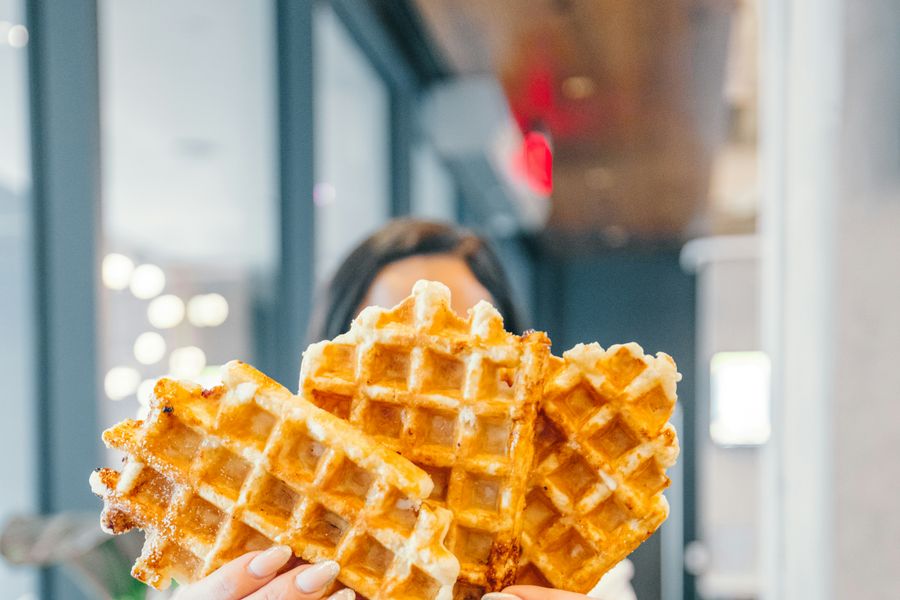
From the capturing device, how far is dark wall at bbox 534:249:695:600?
38.0ft

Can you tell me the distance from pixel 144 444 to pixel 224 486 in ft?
0.35

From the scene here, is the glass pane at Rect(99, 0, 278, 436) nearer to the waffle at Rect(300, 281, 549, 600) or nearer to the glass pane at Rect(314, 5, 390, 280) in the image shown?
the glass pane at Rect(314, 5, 390, 280)

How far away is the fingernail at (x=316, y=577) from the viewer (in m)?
0.81

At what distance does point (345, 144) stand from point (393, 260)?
2.40 meters

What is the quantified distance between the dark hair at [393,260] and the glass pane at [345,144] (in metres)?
1.35

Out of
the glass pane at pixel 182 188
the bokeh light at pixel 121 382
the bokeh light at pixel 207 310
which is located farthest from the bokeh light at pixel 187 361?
the bokeh light at pixel 121 382

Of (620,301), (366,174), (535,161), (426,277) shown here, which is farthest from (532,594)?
(620,301)

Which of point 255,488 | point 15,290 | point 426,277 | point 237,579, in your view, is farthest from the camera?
point 426,277

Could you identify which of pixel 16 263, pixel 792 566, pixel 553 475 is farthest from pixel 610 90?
pixel 553 475

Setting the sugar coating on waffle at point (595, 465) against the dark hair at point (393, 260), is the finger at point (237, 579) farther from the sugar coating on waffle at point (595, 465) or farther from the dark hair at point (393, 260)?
the dark hair at point (393, 260)

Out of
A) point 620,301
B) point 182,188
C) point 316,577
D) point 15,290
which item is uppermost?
point 182,188

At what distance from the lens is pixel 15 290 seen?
1.78 meters

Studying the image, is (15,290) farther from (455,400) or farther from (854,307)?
(854,307)

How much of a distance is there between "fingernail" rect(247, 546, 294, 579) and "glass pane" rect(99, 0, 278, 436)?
1.25 meters
